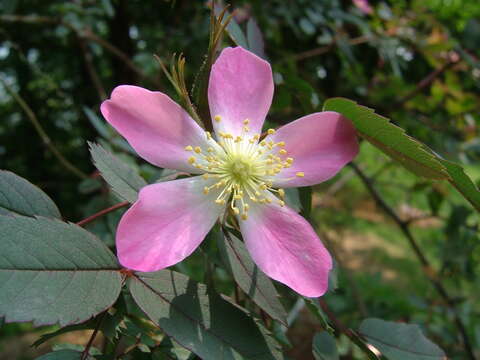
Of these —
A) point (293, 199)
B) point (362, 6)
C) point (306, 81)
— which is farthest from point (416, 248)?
point (362, 6)

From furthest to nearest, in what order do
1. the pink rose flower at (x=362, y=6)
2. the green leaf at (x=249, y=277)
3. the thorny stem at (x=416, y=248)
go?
the pink rose flower at (x=362, y=6), the thorny stem at (x=416, y=248), the green leaf at (x=249, y=277)

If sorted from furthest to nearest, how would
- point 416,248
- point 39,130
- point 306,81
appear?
point 416,248, point 39,130, point 306,81

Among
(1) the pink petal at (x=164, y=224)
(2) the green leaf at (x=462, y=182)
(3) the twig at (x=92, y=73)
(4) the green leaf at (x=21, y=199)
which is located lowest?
(3) the twig at (x=92, y=73)

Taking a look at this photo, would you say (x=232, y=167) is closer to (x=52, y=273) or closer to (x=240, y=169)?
(x=240, y=169)

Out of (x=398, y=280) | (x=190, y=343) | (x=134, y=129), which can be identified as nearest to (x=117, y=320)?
(x=190, y=343)

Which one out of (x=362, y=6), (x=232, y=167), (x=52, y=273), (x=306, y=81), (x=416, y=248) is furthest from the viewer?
(x=362, y=6)

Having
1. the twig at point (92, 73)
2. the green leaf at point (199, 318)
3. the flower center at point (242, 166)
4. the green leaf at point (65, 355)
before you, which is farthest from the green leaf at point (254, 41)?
the twig at point (92, 73)

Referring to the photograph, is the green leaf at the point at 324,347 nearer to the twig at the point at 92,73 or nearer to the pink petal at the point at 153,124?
the pink petal at the point at 153,124

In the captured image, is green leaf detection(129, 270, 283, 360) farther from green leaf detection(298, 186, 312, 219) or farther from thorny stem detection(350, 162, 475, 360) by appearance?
thorny stem detection(350, 162, 475, 360)
